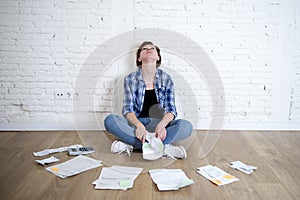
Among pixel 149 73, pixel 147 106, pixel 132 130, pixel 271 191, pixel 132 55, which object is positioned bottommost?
pixel 271 191

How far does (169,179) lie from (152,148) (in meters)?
0.31

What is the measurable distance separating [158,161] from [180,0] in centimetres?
127

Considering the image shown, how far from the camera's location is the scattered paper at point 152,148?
75.2 inches

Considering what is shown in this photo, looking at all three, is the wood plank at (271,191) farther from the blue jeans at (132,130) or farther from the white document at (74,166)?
the white document at (74,166)

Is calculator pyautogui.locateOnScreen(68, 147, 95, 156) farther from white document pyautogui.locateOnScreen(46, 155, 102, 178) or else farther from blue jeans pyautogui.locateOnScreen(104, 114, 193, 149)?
blue jeans pyautogui.locateOnScreen(104, 114, 193, 149)

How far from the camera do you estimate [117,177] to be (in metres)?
1.68

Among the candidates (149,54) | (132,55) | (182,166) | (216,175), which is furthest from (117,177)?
(132,55)

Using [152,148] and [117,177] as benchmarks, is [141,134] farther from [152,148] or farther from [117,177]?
[117,177]

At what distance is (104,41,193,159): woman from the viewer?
2.05 m

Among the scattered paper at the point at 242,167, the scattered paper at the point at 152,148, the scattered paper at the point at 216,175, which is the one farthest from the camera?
the scattered paper at the point at 152,148

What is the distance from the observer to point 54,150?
207 cm

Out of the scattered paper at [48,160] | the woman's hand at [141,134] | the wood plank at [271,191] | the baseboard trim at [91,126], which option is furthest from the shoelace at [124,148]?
the wood plank at [271,191]

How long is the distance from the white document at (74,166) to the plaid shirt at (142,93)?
0.47 m

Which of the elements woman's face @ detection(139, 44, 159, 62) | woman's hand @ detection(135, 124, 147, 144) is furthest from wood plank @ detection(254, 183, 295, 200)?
woman's face @ detection(139, 44, 159, 62)
